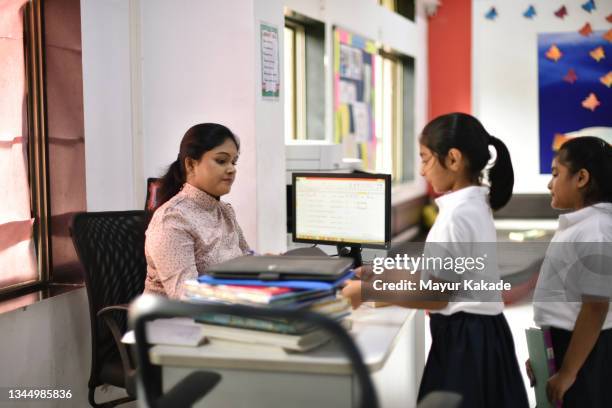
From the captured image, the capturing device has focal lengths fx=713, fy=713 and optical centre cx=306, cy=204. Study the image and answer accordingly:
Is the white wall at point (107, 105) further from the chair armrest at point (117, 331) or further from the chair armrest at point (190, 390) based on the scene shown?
the chair armrest at point (190, 390)

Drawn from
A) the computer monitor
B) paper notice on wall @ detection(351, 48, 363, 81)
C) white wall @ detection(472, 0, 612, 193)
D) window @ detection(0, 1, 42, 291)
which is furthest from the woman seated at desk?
white wall @ detection(472, 0, 612, 193)

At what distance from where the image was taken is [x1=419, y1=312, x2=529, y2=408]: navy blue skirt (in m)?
1.93

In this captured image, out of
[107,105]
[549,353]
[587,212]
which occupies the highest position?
[107,105]

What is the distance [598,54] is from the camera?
780cm

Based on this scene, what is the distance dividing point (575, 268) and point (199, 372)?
1215 mm

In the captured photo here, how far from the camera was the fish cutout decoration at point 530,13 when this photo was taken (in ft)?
25.9

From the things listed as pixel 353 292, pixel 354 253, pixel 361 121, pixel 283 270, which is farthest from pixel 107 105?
pixel 361 121

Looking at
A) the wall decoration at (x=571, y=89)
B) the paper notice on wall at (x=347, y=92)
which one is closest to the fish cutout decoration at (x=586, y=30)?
the wall decoration at (x=571, y=89)

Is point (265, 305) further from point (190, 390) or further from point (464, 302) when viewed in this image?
point (464, 302)

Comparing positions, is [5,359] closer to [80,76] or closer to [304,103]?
[80,76]

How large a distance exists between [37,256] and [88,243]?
47 cm

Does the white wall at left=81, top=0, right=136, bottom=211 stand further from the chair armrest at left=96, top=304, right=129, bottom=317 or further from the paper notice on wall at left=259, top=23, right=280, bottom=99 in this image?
the chair armrest at left=96, top=304, right=129, bottom=317

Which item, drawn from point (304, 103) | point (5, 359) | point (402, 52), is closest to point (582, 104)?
point (402, 52)

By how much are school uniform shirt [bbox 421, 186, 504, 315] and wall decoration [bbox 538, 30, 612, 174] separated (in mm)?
6350
